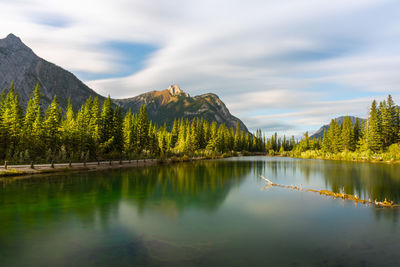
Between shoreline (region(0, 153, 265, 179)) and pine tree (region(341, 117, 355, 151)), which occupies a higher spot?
pine tree (region(341, 117, 355, 151))

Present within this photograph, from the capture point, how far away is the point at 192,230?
14.2 m

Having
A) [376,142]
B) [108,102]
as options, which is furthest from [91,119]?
[376,142]

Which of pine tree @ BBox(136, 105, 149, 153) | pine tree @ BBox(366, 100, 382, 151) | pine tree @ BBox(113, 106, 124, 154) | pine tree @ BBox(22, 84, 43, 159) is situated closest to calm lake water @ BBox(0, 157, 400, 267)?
pine tree @ BBox(22, 84, 43, 159)

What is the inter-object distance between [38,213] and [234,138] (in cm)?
14131

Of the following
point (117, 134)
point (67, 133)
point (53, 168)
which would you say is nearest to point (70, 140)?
point (67, 133)

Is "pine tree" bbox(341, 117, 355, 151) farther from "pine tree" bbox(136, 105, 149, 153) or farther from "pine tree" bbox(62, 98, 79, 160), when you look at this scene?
"pine tree" bbox(62, 98, 79, 160)

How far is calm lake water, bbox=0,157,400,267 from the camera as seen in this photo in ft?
34.3

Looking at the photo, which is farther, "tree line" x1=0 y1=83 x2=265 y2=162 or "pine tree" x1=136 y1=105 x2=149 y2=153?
"pine tree" x1=136 y1=105 x2=149 y2=153

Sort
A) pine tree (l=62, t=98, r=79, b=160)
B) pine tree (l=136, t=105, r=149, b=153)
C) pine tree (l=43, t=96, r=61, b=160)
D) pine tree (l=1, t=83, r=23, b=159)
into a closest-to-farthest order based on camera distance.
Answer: pine tree (l=1, t=83, r=23, b=159), pine tree (l=43, t=96, r=61, b=160), pine tree (l=62, t=98, r=79, b=160), pine tree (l=136, t=105, r=149, b=153)

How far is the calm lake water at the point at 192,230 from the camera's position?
10445 millimetres

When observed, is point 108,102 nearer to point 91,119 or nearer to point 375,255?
point 91,119

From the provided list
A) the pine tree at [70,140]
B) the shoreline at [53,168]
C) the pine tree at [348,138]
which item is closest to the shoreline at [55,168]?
the shoreline at [53,168]

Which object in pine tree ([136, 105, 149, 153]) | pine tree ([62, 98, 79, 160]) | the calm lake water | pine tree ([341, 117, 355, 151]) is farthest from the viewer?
pine tree ([341, 117, 355, 151])

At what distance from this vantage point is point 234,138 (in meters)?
155
